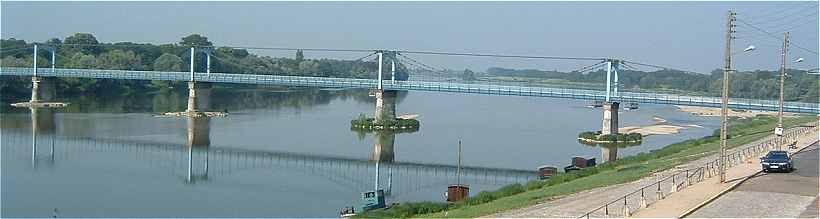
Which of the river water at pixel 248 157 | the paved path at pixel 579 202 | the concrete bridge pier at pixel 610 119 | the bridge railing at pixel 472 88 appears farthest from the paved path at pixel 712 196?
the bridge railing at pixel 472 88

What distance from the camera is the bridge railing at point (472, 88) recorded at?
57.6 meters

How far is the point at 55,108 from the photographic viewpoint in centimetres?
7269

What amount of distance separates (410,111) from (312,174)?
47.6m

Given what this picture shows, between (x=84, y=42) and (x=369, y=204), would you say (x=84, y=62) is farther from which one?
(x=369, y=204)

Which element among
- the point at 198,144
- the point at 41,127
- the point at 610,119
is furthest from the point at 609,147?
the point at 41,127

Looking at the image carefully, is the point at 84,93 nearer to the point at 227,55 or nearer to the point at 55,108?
the point at 55,108

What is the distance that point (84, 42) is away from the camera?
358 ft

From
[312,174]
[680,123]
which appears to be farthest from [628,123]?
[312,174]

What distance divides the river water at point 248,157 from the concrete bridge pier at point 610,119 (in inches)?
105

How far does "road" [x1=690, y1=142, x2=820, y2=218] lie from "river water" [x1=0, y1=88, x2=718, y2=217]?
34.5 feet

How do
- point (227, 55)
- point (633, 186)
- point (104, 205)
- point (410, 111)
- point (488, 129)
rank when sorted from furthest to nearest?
point (227, 55) → point (410, 111) → point (488, 129) → point (104, 205) → point (633, 186)

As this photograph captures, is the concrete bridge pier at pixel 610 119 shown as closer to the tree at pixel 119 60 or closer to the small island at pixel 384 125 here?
the small island at pixel 384 125

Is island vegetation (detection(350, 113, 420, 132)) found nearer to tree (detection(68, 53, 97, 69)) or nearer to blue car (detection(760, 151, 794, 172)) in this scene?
blue car (detection(760, 151, 794, 172))

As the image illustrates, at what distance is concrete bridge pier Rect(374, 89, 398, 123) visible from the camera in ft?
206
